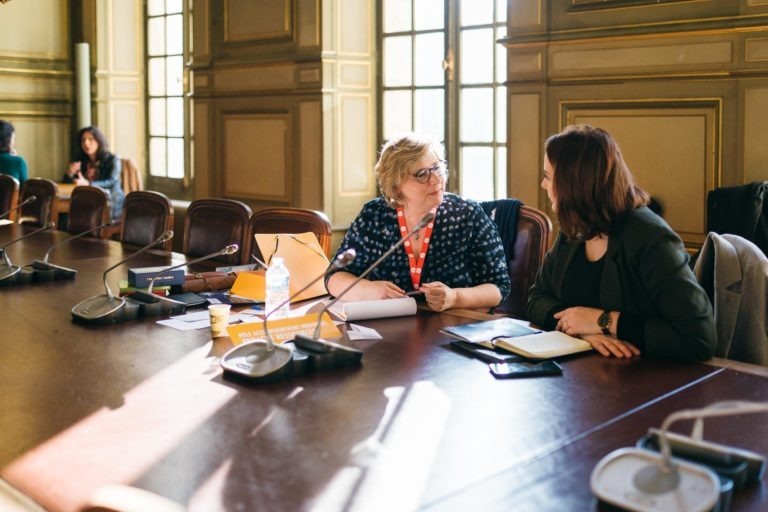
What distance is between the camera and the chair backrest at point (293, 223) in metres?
3.46

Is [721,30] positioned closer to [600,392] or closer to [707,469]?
[600,392]

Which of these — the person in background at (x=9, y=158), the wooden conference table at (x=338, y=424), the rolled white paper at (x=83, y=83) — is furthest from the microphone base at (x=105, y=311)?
the rolled white paper at (x=83, y=83)

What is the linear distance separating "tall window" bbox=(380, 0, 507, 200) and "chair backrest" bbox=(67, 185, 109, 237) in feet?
6.31

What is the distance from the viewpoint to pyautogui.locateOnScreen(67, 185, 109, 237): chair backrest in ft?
16.1

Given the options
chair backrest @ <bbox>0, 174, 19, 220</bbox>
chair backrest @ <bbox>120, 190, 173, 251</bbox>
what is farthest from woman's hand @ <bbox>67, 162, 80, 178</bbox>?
chair backrest @ <bbox>120, 190, 173, 251</bbox>

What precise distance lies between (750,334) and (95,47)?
Answer: 6982 millimetres

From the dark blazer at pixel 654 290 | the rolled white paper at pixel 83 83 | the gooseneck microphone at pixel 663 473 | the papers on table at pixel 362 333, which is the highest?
the rolled white paper at pixel 83 83

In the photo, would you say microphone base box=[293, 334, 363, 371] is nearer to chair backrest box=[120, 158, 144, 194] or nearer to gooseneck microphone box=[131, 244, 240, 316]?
gooseneck microphone box=[131, 244, 240, 316]

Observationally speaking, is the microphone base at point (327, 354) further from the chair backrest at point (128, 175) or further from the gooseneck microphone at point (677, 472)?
the chair backrest at point (128, 175)

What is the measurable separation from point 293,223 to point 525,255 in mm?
873

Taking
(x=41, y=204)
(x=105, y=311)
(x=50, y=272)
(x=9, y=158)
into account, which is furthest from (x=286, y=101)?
(x=105, y=311)

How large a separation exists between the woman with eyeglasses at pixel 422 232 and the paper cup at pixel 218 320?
1.91 feet

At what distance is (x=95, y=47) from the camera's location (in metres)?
8.20

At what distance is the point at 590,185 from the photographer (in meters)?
2.33
